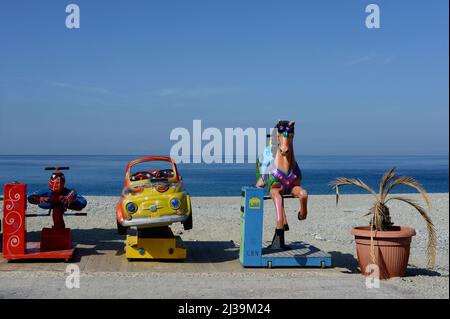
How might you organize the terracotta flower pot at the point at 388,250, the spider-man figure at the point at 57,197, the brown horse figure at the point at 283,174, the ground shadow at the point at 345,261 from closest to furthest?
the terracotta flower pot at the point at 388,250
the brown horse figure at the point at 283,174
the spider-man figure at the point at 57,197
the ground shadow at the point at 345,261

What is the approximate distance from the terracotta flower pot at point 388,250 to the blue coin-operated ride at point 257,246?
81cm

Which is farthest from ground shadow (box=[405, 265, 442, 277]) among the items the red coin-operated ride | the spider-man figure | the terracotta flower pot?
the spider-man figure

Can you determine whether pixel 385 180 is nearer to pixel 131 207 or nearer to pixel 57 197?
pixel 131 207

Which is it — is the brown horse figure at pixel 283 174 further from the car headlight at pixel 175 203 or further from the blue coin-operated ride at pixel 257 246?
the car headlight at pixel 175 203

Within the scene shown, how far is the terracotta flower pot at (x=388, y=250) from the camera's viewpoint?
10156mm

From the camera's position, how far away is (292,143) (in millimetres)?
11031

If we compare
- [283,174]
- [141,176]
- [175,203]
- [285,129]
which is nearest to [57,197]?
[141,176]

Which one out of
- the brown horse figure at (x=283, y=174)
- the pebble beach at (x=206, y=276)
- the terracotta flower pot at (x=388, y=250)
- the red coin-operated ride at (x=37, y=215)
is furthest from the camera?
the brown horse figure at (x=283, y=174)

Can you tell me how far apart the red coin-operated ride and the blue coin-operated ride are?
295 centimetres

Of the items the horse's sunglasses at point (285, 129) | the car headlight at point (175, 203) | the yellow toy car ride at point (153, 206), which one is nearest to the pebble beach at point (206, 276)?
the yellow toy car ride at point (153, 206)
